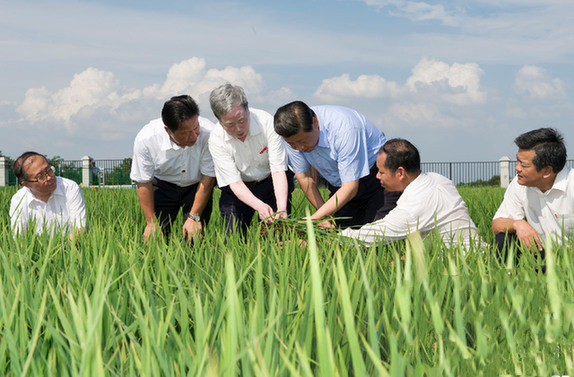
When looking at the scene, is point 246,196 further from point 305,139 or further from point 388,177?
point 388,177

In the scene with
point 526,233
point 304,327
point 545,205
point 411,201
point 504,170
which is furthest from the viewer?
point 504,170

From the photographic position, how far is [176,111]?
3.44 metres

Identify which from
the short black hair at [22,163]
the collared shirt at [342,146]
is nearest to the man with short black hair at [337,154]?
the collared shirt at [342,146]

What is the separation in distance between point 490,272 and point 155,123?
9.75ft

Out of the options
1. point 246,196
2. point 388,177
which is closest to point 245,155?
point 246,196

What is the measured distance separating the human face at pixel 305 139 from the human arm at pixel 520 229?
1271mm

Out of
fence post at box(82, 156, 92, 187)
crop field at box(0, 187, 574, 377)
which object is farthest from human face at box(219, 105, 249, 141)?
fence post at box(82, 156, 92, 187)

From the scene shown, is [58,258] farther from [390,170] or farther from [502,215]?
[502,215]

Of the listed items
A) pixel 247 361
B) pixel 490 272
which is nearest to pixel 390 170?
pixel 490 272

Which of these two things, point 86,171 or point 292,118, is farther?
point 86,171

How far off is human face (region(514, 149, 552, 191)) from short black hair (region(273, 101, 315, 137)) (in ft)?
4.13

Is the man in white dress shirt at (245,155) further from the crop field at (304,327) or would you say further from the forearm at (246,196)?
the crop field at (304,327)

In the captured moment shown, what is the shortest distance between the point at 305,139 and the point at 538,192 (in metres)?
1.47

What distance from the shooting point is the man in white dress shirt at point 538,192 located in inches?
120
